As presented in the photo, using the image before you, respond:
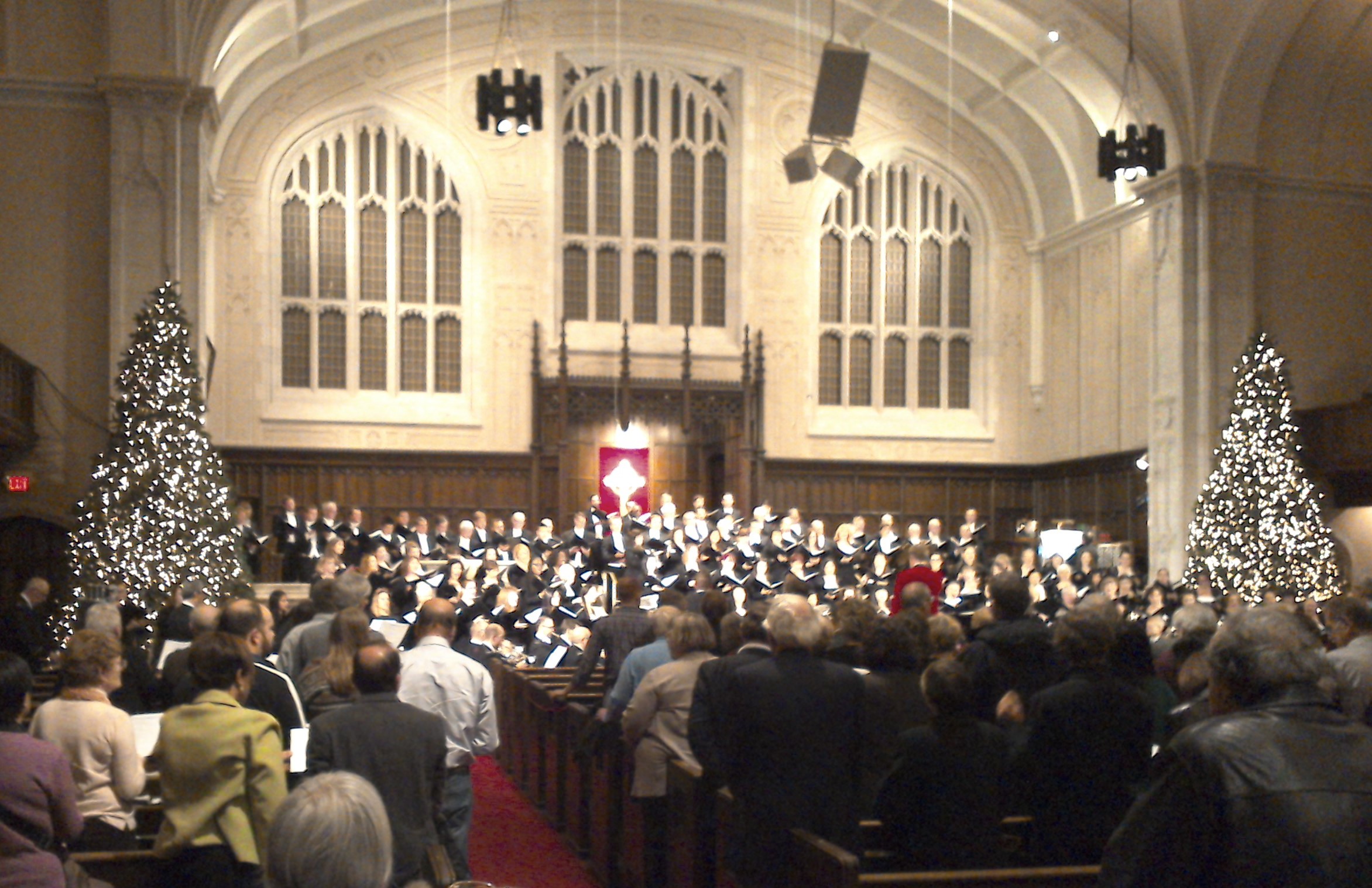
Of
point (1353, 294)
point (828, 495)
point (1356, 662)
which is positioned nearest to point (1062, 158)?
point (1353, 294)

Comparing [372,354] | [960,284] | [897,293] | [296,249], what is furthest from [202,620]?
[960,284]

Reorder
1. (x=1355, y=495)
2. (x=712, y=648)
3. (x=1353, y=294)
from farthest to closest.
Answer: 1. (x=1353, y=294)
2. (x=1355, y=495)
3. (x=712, y=648)

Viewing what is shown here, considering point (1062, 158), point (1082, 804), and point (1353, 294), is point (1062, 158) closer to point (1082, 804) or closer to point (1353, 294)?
point (1353, 294)

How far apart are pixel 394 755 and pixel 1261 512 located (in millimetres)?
13975

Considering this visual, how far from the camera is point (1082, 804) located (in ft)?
12.9

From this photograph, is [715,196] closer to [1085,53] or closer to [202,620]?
[1085,53]

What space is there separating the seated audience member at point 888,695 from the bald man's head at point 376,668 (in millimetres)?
1625

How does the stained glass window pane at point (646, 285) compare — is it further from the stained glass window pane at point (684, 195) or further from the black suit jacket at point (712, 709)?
the black suit jacket at point (712, 709)

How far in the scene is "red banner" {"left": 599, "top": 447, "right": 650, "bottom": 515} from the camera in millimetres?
20391

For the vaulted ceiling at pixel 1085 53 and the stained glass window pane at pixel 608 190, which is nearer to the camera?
the vaulted ceiling at pixel 1085 53

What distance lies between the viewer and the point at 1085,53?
729 inches

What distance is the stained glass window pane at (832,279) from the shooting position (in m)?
21.7

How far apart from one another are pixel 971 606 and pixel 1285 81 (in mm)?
9621

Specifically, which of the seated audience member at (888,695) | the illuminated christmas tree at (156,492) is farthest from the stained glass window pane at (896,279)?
the seated audience member at (888,695)
